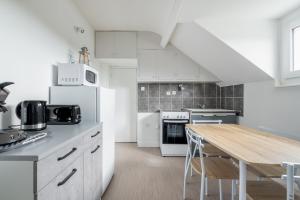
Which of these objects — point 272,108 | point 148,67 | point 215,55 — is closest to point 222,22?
point 215,55

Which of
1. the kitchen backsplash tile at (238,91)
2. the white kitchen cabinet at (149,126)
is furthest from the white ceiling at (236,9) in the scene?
the white kitchen cabinet at (149,126)

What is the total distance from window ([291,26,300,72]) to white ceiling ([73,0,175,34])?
1.59 m

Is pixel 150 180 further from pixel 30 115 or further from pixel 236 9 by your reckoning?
pixel 236 9

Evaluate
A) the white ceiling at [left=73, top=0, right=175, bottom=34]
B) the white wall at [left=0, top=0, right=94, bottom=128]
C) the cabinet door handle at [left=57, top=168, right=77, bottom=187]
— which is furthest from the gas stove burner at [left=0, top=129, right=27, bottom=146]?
the white ceiling at [left=73, top=0, right=175, bottom=34]

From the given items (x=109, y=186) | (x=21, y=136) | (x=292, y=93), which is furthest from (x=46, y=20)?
(x=292, y=93)

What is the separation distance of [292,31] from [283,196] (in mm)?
2145

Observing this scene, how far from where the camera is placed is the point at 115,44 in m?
4.31

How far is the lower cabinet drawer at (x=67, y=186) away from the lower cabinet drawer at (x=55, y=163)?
0.11 feet

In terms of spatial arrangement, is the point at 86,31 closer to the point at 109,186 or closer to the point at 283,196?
the point at 109,186

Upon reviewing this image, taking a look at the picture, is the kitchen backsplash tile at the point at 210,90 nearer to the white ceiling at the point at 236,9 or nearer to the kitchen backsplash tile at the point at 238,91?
the kitchen backsplash tile at the point at 238,91

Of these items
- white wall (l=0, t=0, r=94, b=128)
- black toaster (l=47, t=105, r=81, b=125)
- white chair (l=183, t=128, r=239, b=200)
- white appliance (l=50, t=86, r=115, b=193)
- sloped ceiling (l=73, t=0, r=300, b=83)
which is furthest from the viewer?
sloped ceiling (l=73, t=0, r=300, b=83)

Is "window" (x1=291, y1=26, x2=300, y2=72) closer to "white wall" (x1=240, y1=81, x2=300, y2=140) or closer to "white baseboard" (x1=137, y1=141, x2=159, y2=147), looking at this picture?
"white wall" (x1=240, y1=81, x2=300, y2=140)

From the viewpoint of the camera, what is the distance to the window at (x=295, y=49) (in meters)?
2.51

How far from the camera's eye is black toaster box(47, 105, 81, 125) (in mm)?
1958
